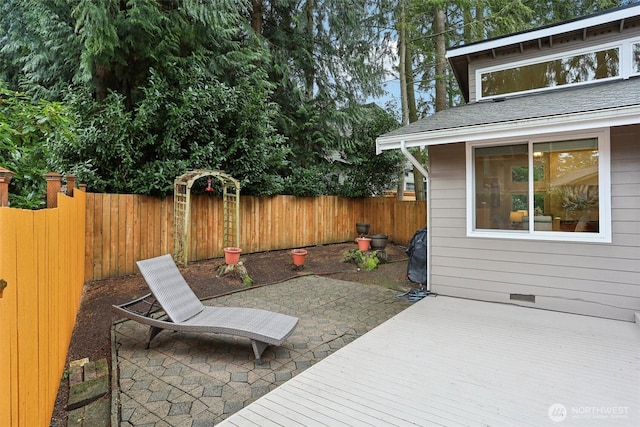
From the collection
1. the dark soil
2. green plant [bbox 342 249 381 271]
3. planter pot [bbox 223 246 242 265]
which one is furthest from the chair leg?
green plant [bbox 342 249 381 271]

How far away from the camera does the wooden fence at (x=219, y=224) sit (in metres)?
6.09

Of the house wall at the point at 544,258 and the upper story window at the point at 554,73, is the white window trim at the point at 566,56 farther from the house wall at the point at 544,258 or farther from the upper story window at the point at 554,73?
the house wall at the point at 544,258

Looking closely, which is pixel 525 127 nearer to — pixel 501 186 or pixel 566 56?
pixel 501 186

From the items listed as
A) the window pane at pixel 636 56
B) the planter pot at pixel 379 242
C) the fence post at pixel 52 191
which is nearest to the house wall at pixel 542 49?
the window pane at pixel 636 56

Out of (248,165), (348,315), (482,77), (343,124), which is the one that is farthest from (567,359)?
(343,124)

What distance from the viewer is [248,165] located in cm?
819

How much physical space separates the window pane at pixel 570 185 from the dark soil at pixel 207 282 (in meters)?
2.66

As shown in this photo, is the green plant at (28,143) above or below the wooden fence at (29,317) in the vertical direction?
above

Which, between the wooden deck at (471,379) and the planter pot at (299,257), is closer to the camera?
the wooden deck at (471,379)

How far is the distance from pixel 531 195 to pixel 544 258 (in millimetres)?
849

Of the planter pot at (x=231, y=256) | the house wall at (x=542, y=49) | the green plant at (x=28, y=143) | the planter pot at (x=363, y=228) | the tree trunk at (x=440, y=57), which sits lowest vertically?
the planter pot at (x=231, y=256)

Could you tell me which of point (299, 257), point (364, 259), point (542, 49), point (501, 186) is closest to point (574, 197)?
point (501, 186)

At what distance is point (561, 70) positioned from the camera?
5.46 meters

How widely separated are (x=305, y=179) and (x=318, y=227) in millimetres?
1671
